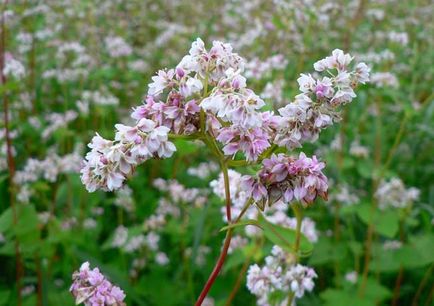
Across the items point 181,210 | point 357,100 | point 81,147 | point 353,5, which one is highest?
point 353,5

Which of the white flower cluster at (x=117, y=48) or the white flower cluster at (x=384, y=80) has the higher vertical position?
the white flower cluster at (x=117, y=48)

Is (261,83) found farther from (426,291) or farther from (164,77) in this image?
(164,77)

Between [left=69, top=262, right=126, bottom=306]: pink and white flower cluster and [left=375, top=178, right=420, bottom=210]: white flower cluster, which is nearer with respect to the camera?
[left=69, top=262, right=126, bottom=306]: pink and white flower cluster

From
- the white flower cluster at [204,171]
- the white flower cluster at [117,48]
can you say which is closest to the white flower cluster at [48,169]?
the white flower cluster at [204,171]

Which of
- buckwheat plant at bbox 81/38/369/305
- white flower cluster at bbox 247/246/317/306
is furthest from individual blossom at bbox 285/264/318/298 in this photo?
buckwheat plant at bbox 81/38/369/305

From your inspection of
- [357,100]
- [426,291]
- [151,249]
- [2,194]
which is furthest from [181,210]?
[357,100]

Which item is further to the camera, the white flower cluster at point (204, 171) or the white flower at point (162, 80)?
the white flower cluster at point (204, 171)

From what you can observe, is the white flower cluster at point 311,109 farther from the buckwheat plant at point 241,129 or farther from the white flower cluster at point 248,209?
the white flower cluster at point 248,209

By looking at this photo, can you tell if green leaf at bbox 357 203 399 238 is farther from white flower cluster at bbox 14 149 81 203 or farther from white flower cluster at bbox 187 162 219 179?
white flower cluster at bbox 14 149 81 203
